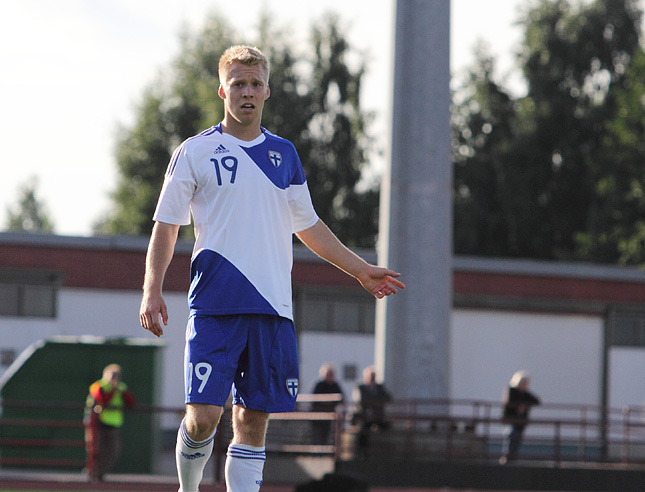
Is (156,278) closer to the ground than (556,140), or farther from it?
closer to the ground

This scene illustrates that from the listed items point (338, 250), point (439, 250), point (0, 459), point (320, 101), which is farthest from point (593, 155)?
point (338, 250)

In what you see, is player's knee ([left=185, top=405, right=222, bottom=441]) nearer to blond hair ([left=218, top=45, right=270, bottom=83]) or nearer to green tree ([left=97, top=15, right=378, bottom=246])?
blond hair ([left=218, top=45, right=270, bottom=83])

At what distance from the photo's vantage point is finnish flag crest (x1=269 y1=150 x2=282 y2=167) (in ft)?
17.4

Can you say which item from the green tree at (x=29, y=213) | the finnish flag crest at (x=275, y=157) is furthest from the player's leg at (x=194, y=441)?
the green tree at (x=29, y=213)

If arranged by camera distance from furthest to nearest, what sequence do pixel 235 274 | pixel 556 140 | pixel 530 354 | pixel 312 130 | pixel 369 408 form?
pixel 312 130, pixel 556 140, pixel 530 354, pixel 369 408, pixel 235 274

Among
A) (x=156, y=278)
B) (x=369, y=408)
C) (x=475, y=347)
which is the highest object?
(x=156, y=278)

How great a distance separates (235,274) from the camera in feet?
16.8

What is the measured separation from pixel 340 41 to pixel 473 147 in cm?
769

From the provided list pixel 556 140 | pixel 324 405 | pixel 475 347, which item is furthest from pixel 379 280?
pixel 556 140

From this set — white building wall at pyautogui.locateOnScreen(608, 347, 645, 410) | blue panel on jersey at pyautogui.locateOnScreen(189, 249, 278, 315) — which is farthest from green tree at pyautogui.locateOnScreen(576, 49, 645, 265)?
blue panel on jersey at pyautogui.locateOnScreen(189, 249, 278, 315)

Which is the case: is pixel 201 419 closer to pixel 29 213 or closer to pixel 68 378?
pixel 68 378

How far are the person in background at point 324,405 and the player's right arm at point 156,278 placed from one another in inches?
498

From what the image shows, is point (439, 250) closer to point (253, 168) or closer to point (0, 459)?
point (0, 459)

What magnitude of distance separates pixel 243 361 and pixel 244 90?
46.4 inches
